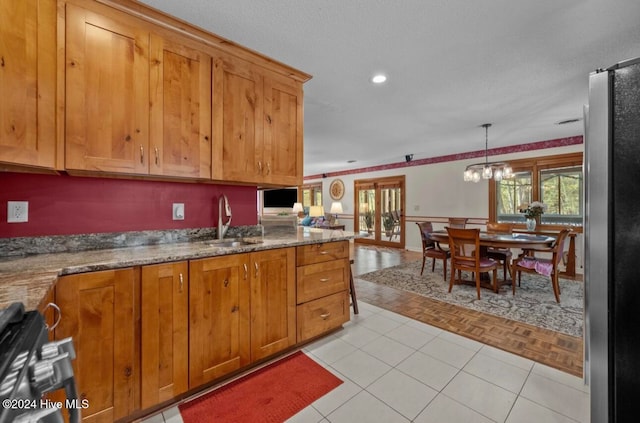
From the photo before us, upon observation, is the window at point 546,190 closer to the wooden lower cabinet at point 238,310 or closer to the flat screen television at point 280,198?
the flat screen television at point 280,198

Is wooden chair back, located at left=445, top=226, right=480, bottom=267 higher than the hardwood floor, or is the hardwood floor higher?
wooden chair back, located at left=445, top=226, right=480, bottom=267

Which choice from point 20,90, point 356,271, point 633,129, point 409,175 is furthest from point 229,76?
point 409,175

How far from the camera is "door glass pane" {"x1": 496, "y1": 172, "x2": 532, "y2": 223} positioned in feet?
17.3

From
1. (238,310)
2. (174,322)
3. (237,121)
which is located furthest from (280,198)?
(174,322)

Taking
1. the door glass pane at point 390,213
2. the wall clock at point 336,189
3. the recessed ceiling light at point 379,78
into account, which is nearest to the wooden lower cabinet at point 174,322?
the recessed ceiling light at point 379,78

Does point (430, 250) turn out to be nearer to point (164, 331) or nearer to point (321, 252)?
point (321, 252)

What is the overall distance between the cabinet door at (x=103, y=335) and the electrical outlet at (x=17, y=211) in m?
0.72

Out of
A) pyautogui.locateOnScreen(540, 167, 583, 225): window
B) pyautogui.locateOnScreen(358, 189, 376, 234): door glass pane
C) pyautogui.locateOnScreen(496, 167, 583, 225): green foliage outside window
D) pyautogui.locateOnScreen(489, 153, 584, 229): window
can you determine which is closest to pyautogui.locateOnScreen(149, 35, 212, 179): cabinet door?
pyautogui.locateOnScreen(489, 153, 584, 229): window

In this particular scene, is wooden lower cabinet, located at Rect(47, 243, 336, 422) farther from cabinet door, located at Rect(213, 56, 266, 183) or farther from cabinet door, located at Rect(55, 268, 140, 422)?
cabinet door, located at Rect(213, 56, 266, 183)

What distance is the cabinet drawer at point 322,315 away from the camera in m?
2.13

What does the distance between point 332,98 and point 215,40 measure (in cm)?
150

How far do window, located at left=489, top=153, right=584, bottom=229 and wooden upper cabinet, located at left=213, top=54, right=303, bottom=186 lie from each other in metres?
4.26

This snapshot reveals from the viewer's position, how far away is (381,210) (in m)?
7.84

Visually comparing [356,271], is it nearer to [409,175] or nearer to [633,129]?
[409,175]
